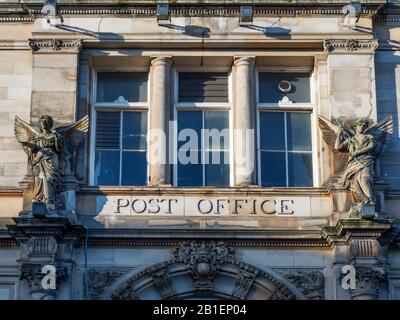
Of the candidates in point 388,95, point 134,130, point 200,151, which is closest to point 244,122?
point 200,151

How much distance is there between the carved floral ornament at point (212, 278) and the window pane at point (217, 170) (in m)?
1.71

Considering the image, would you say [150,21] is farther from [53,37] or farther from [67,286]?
[67,286]

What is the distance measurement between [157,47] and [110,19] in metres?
1.04

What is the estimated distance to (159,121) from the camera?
73.2ft

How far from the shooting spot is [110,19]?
22.9 metres

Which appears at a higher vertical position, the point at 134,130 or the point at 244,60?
the point at 244,60

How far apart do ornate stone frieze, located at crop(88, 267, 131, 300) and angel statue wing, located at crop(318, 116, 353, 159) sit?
171 inches

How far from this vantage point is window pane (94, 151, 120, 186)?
2236 cm

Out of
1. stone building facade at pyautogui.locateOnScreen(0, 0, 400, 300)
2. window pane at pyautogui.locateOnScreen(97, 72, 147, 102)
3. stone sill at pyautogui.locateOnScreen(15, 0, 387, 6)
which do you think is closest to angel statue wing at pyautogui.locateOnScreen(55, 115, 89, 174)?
stone building facade at pyautogui.locateOnScreen(0, 0, 400, 300)

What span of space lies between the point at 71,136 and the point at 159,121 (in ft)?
5.43

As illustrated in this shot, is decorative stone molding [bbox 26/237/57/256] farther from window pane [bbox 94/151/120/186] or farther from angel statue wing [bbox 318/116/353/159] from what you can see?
angel statue wing [bbox 318/116/353/159]

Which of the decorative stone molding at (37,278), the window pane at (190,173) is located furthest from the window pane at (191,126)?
the decorative stone molding at (37,278)

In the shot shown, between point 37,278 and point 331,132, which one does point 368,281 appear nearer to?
point 331,132

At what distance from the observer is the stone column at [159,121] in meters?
22.0
